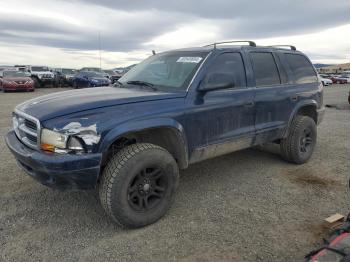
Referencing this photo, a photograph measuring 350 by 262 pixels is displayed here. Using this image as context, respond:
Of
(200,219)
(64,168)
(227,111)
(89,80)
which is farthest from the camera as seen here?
(89,80)

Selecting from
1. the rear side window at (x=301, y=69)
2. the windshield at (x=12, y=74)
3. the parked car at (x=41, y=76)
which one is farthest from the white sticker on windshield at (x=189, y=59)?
the parked car at (x=41, y=76)

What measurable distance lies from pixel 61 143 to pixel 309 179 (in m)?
3.38

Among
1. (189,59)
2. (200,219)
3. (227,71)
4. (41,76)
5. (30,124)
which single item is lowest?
(200,219)

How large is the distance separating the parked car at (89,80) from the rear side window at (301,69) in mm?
17302

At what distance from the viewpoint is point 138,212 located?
3133 mm

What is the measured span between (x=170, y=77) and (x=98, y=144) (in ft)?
4.65

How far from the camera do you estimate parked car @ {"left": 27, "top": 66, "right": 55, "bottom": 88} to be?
24219 mm

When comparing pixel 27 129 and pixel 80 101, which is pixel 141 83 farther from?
pixel 27 129

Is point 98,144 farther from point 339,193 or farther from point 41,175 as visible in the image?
point 339,193

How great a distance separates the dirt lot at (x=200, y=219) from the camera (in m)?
2.77

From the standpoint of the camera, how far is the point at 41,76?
24375 mm

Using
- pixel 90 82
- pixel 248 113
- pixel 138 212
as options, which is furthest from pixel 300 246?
pixel 90 82

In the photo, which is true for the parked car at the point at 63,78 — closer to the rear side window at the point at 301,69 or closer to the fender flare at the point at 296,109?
the rear side window at the point at 301,69

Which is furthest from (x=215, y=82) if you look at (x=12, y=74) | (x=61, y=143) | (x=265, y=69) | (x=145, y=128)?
(x=12, y=74)
